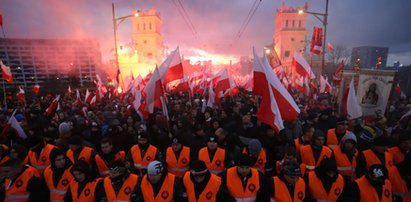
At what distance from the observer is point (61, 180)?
141 inches

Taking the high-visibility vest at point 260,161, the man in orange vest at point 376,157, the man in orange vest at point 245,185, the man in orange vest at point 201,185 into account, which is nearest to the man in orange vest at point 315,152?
the man in orange vest at point 376,157

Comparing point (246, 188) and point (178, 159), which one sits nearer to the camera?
point (246, 188)

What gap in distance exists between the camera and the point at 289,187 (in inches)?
121

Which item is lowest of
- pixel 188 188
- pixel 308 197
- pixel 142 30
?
pixel 308 197

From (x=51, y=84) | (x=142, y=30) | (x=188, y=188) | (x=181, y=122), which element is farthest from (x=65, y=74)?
(x=188, y=188)

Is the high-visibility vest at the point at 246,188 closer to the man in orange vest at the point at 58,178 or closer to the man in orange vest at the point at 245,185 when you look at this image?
the man in orange vest at the point at 245,185

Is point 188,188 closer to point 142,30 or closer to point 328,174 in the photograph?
point 328,174

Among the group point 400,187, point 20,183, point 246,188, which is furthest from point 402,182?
point 20,183

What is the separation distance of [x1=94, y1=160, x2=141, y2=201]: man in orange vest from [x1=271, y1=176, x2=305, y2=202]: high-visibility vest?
6.11ft

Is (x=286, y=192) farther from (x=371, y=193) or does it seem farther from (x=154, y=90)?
(x=154, y=90)

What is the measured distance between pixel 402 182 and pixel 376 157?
478 millimetres

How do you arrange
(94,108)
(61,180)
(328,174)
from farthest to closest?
(94,108)
(61,180)
(328,174)

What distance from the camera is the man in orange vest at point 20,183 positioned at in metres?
3.22

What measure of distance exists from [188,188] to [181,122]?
11.0 feet
